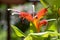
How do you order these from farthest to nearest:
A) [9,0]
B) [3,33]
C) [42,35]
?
[3,33], [9,0], [42,35]

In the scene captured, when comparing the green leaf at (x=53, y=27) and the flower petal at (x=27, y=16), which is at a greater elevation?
the flower petal at (x=27, y=16)

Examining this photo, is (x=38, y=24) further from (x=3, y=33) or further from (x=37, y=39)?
(x=3, y=33)

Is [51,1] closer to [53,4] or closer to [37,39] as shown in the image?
[53,4]

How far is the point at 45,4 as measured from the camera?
640 millimetres

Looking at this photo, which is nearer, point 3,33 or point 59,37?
point 59,37

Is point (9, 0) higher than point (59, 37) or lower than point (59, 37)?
higher

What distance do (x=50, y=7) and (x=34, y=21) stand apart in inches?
2.7

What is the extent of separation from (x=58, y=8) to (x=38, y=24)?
82 mm

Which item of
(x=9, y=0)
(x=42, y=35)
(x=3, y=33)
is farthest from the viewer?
(x=3, y=33)

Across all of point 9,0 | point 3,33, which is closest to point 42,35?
point 9,0

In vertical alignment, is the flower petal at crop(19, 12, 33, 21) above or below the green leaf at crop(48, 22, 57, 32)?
above

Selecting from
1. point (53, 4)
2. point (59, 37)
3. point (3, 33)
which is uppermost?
point (53, 4)

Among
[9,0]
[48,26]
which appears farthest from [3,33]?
[48,26]

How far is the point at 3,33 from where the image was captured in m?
2.60
